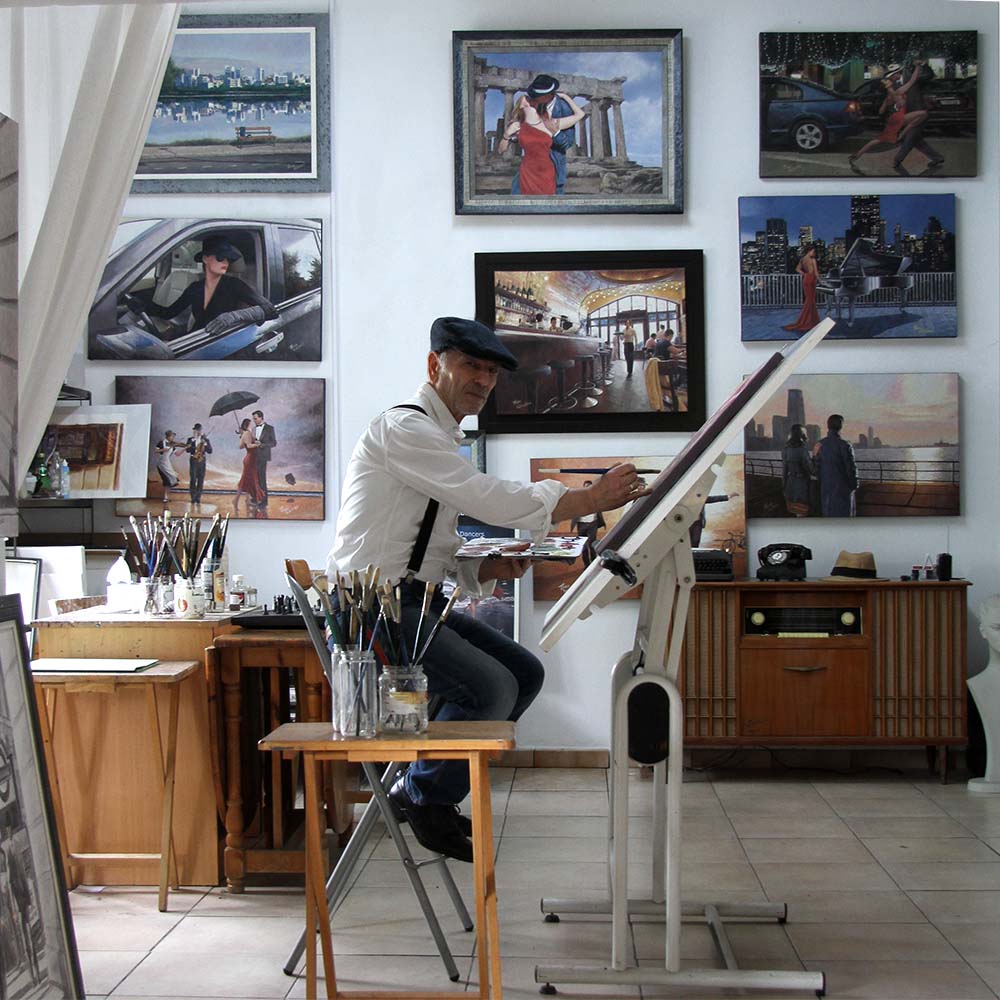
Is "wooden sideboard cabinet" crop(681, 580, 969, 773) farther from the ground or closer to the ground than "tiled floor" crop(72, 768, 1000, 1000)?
farther from the ground

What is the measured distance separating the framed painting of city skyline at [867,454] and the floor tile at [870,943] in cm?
260

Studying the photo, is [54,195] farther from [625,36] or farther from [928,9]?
[928,9]

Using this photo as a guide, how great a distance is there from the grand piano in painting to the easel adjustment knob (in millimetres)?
3466

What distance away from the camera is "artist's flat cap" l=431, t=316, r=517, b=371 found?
143 inches

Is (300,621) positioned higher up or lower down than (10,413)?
lower down

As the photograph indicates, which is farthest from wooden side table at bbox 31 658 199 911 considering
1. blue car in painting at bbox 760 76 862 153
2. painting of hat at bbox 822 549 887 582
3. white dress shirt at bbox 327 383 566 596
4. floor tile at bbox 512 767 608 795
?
blue car in painting at bbox 760 76 862 153

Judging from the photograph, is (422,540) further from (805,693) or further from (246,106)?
(246,106)

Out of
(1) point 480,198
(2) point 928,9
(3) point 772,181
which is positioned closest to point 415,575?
(1) point 480,198

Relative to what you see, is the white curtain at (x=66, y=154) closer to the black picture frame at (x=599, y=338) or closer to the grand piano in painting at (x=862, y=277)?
the black picture frame at (x=599, y=338)

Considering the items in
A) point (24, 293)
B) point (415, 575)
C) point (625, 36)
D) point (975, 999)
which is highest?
point (625, 36)

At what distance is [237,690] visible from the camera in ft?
13.4

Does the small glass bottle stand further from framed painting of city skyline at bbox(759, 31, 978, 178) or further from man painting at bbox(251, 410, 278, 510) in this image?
framed painting of city skyline at bbox(759, 31, 978, 178)

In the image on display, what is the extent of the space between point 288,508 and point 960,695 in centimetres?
332

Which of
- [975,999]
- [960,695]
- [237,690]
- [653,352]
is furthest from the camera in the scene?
[653,352]
